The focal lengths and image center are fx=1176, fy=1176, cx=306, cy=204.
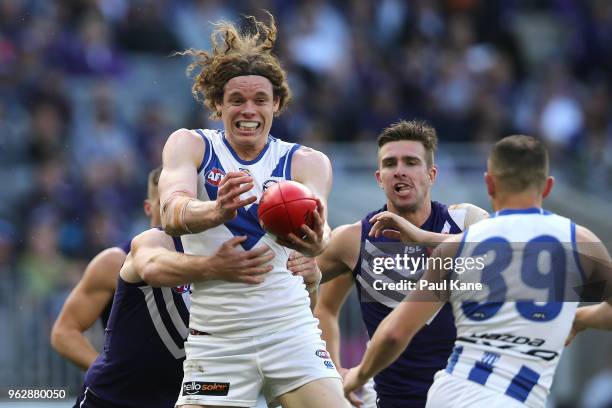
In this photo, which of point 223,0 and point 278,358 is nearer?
point 278,358

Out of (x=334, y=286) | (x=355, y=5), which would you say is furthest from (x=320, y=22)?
(x=334, y=286)

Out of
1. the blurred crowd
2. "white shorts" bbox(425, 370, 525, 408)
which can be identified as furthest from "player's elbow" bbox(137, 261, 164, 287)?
the blurred crowd

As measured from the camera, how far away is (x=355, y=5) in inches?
683

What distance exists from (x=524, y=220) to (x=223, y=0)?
37.9 ft

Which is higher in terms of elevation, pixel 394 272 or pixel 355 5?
pixel 355 5

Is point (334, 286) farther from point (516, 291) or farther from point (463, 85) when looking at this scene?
point (463, 85)

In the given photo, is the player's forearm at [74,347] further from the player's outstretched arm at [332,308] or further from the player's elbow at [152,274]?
the player's elbow at [152,274]

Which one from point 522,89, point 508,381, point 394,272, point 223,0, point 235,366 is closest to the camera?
point 508,381

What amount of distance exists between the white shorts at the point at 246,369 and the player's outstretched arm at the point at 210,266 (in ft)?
1.16

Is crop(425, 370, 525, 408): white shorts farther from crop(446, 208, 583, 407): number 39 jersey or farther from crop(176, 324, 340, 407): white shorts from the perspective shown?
crop(176, 324, 340, 407): white shorts

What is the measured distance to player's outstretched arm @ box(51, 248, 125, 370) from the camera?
25.1 ft

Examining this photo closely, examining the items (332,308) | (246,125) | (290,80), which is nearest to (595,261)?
(246,125)

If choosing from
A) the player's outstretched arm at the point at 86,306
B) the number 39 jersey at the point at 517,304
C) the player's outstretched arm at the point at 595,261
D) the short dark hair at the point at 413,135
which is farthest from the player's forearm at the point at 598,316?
the player's outstretched arm at the point at 86,306

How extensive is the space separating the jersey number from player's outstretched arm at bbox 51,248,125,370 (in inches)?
118
